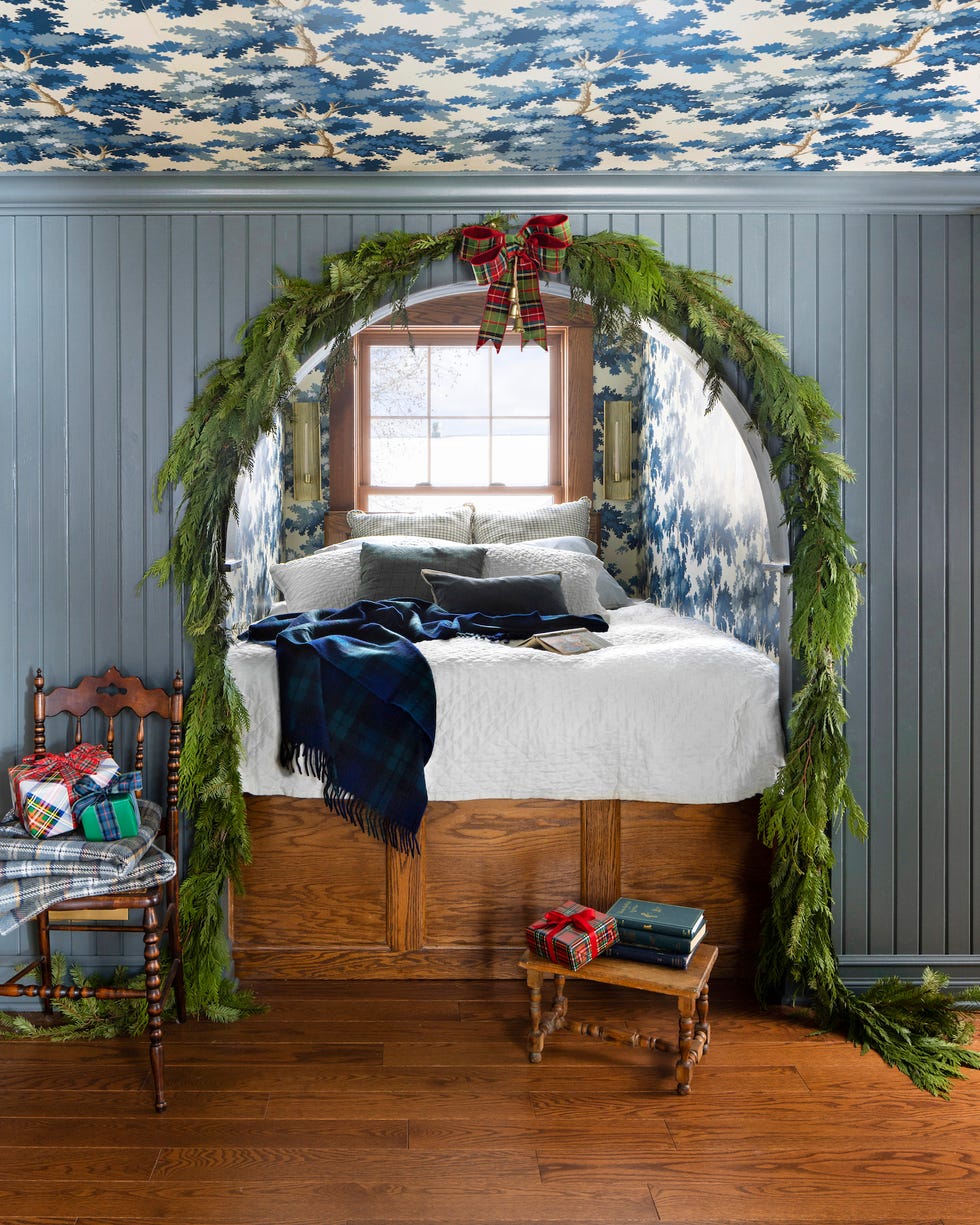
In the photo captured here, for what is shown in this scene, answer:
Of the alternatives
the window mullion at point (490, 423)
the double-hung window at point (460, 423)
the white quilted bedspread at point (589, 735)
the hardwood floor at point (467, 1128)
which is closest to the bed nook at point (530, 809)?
the white quilted bedspread at point (589, 735)

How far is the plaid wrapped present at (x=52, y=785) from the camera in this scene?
7.64 ft

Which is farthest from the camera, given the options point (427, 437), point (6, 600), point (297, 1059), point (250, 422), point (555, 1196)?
point (427, 437)

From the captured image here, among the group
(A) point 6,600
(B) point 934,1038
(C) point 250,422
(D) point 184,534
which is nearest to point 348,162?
(C) point 250,422

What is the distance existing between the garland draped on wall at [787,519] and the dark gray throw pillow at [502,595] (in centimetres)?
103

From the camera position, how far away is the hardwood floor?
1.89m

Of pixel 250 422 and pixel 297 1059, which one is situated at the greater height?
pixel 250 422

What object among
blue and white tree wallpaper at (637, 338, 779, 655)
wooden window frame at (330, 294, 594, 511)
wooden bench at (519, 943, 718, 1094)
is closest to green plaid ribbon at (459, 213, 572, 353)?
blue and white tree wallpaper at (637, 338, 779, 655)

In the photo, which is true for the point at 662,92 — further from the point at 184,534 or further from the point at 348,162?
the point at 184,534

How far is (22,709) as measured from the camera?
2.82 meters

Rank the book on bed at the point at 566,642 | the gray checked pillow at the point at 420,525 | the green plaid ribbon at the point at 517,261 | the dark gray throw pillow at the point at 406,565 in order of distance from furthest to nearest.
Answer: the gray checked pillow at the point at 420,525, the dark gray throw pillow at the point at 406,565, the book on bed at the point at 566,642, the green plaid ribbon at the point at 517,261

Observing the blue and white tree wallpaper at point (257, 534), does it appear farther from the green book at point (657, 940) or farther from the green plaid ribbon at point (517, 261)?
the green book at point (657, 940)

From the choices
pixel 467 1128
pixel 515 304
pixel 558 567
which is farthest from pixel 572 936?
pixel 558 567

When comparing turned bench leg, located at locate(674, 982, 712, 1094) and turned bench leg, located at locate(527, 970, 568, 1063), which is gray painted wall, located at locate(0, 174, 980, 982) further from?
turned bench leg, located at locate(527, 970, 568, 1063)

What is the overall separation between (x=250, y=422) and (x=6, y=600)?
3.07 feet
